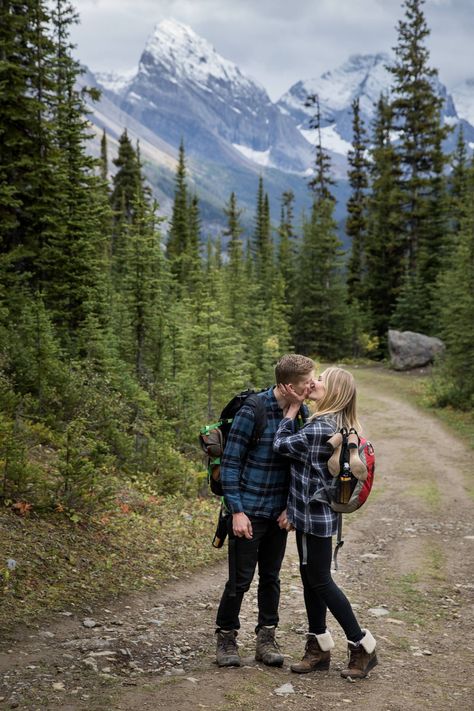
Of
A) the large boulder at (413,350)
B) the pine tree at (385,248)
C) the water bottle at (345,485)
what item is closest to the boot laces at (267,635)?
the water bottle at (345,485)

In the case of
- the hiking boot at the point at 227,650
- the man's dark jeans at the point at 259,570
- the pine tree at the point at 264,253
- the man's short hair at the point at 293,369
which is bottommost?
the hiking boot at the point at 227,650

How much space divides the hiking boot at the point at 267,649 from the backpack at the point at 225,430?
1.30 metres

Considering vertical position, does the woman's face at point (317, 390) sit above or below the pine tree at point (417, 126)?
below

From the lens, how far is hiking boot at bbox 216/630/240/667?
533cm

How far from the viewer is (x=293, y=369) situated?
16.5 ft

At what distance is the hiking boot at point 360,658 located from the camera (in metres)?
5.36

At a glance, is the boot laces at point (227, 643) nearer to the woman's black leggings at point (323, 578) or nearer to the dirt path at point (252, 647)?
the dirt path at point (252, 647)

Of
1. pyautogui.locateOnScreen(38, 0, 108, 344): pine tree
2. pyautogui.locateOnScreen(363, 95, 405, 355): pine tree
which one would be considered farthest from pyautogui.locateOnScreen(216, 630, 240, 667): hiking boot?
pyautogui.locateOnScreen(363, 95, 405, 355): pine tree

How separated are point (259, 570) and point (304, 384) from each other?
1.66 m

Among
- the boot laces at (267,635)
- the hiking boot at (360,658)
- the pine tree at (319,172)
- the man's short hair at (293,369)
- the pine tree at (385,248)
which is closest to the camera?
the man's short hair at (293,369)

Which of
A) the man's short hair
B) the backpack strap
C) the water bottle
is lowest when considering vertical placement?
the water bottle

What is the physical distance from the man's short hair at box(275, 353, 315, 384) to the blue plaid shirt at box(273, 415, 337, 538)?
0.35 metres

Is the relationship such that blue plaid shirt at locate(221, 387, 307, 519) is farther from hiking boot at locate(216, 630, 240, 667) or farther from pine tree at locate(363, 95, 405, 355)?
pine tree at locate(363, 95, 405, 355)

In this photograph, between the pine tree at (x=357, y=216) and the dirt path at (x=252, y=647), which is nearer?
the dirt path at (x=252, y=647)
